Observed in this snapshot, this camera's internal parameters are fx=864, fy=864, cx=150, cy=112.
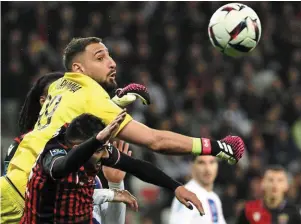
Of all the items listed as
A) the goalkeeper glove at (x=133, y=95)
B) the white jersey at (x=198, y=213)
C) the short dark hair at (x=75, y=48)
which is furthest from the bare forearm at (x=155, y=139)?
the white jersey at (x=198, y=213)

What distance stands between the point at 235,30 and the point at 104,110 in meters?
1.76

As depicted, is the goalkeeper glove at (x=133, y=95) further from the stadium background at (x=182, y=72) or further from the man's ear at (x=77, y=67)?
the stadium background at (x=182, y=72)

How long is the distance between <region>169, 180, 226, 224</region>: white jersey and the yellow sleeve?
2531 millimetres

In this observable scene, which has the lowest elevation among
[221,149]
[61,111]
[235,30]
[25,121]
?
[25,121]

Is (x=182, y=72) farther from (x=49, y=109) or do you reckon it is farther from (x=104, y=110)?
(x=104, y=110)

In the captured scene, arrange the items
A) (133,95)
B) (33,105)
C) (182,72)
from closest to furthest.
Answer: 1. (133,95)
2. (33,105)
3. (182,72)

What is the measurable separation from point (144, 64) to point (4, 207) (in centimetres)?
993

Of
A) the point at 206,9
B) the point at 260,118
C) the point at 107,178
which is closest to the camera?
the point at 107,178

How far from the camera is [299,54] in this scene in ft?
54.0

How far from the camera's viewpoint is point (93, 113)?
5.57 meters

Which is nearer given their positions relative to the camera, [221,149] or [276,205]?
[221,149]

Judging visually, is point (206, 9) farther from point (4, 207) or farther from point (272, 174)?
point (4, 207)

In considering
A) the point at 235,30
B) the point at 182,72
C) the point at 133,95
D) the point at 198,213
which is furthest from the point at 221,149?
the point at 182,72

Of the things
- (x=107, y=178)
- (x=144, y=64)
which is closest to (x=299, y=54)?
(x=144, y=64)
